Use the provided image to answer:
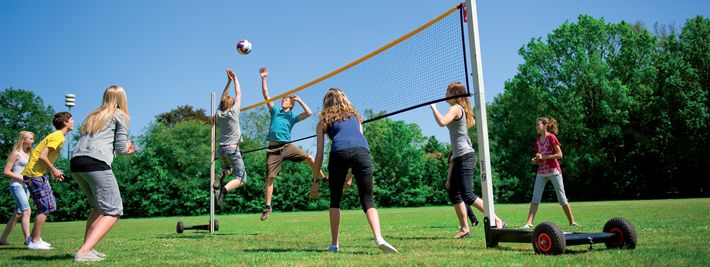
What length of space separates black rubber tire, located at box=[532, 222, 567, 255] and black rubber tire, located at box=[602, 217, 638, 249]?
0.68 metres

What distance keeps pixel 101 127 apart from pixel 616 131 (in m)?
34.8

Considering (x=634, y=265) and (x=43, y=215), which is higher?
(x=43, y=215)

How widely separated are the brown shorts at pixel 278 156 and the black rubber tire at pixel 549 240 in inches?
200

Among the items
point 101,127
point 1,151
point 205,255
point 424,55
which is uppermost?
point 1,151

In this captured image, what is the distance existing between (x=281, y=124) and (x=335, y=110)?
12.1 feet

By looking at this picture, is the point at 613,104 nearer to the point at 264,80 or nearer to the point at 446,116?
the point at 264,80

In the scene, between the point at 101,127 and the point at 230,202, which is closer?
the point at 101,127

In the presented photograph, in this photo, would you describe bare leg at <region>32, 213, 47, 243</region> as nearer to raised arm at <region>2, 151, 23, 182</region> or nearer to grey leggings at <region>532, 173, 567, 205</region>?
raised arm at <region>2, 151, 23, 182</region>

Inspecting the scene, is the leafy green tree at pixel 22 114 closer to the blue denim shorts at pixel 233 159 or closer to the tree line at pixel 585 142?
Answer: the tree line at pixel 585 142

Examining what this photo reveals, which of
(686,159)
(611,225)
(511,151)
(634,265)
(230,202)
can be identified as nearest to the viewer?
(634,265)

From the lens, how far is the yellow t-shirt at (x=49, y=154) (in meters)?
5.79

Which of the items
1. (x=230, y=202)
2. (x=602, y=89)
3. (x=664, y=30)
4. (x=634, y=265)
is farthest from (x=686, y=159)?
(x=634, y=265)

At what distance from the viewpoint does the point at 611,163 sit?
Result: 32875mm

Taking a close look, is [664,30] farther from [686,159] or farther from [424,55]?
[424,55]
